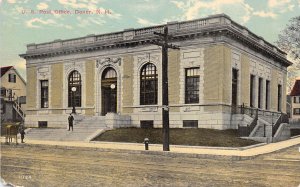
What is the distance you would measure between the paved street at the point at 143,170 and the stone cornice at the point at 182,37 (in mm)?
3046

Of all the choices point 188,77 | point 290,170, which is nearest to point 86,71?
point 188,77

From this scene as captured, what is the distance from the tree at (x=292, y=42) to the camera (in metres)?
10.4

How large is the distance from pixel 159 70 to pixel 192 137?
6.57 m

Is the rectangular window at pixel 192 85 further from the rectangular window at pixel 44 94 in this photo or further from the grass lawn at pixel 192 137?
A: the rectangular window at pixel 44 94

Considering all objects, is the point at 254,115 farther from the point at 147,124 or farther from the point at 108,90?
the point at 108,90

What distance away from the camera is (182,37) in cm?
1933

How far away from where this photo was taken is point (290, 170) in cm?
1108

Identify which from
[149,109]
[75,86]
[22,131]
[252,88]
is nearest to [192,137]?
[252,88]

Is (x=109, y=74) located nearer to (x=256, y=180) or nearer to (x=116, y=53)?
(x=116, y=53)

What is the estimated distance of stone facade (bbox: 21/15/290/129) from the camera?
1579cm

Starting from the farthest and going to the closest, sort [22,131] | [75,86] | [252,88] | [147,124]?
[75,86], [147,124], [22,131], [252,88]

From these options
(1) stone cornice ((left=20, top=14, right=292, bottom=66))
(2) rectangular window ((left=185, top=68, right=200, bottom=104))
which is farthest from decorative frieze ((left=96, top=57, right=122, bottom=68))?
(2) rectangular window ((left=185, top=68, right=200, bottom=104))

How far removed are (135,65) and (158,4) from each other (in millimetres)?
12130

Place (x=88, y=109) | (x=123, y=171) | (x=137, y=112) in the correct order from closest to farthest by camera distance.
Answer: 1. (x=123, y=171)
2. (x=137, y=112)
3. (x=88, y=109)
